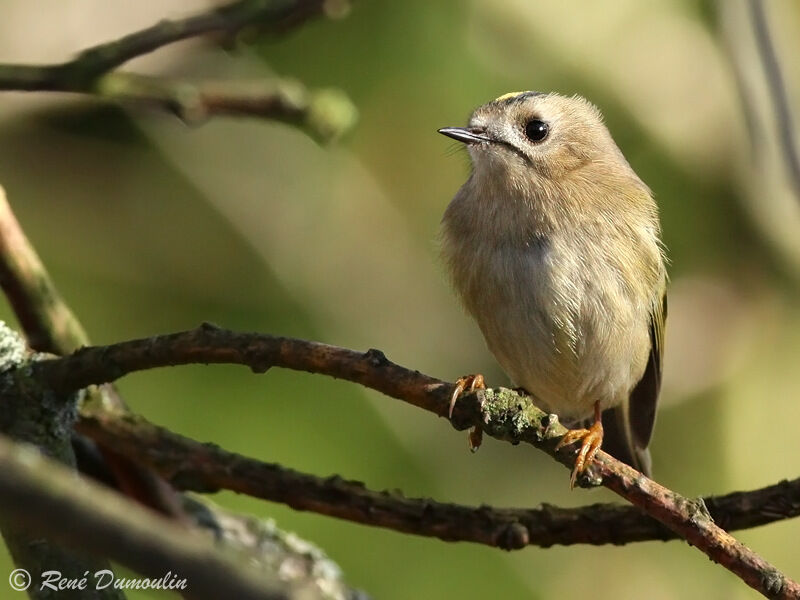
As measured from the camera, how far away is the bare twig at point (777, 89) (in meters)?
2.63

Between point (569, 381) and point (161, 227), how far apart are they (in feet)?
7.29

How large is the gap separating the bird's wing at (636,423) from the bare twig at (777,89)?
1.04 m

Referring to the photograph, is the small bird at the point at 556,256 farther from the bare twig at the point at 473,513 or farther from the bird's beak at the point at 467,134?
the bare twig at the point at 473,513

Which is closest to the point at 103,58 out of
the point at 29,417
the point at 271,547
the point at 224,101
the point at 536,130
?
the point at 224,101

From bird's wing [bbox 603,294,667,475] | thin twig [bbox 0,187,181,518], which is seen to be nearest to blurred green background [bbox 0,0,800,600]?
bird's wing [bbox 603,294,667,475]

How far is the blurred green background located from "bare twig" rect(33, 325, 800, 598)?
213 cm

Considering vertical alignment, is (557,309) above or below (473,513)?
above

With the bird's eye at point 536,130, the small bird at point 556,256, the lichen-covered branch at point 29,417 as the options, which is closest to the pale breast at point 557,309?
the small bird at point 556,256

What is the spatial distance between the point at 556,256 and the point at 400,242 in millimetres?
1736

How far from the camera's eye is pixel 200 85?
2713 millimetres

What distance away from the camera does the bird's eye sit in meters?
3.40

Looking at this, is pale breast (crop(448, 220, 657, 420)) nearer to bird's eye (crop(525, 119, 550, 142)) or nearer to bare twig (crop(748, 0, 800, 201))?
bird's eye (crop(525, 119, 550, 142))

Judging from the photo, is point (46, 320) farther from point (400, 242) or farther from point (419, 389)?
point (400, 242)

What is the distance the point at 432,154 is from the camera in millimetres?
4984
